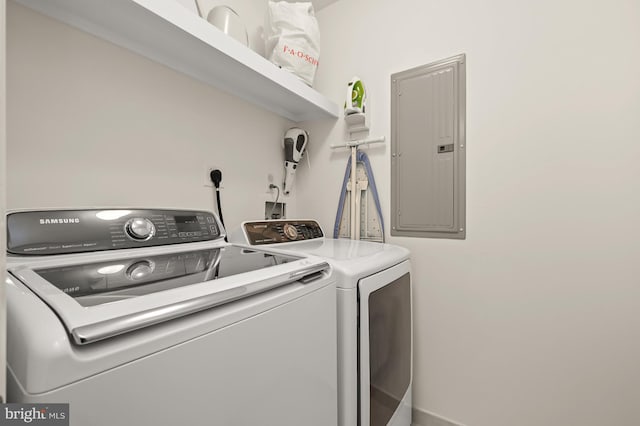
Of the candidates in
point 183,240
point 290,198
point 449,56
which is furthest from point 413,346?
point 449,56


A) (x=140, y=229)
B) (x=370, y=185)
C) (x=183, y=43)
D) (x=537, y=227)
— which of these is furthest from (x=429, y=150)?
(x=140, y=229)

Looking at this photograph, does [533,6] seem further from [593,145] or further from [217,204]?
[217,204]

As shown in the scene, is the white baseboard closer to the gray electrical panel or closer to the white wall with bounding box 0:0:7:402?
the gray electrical panel

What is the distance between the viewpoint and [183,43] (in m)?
1.10

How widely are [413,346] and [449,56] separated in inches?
64.0

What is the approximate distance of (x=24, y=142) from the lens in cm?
90

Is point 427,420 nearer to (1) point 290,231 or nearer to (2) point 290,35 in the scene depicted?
(1) point 290,231

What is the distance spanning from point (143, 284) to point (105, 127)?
846 mm

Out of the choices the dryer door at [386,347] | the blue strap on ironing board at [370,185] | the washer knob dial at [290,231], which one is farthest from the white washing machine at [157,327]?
the blue strap on ironing board at [370,185]

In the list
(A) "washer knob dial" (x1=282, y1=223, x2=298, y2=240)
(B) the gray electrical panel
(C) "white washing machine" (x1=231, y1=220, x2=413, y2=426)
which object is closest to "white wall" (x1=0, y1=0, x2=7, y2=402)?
(C) "white washing machine" (x1=231, y1=220, x2=413, y2=426)

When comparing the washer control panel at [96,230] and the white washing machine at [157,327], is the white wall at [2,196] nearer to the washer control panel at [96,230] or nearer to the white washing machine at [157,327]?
the white washing machine at [157,327]

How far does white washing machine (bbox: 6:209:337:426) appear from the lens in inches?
13.9

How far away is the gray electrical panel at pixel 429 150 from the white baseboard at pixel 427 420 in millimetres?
980

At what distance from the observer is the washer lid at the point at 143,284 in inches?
15.5
